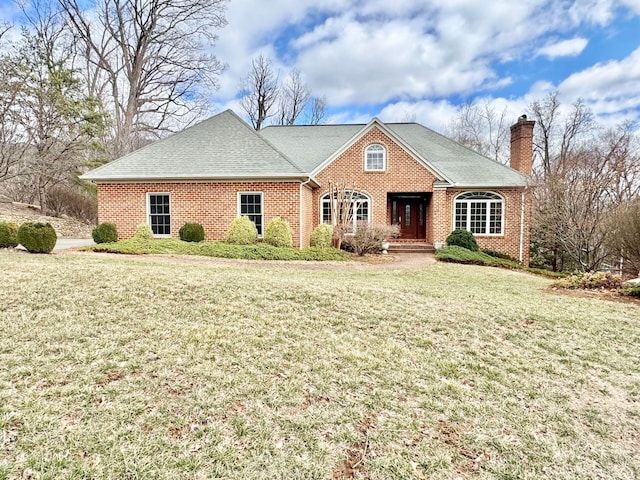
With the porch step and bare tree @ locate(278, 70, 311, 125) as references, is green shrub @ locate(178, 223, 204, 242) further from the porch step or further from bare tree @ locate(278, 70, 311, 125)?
bare tree @ locate(278, 70, 311, 125)

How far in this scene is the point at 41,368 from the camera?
3.67 metres

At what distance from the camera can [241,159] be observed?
1430 cm

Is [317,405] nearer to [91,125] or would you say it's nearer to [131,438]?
[131,438]

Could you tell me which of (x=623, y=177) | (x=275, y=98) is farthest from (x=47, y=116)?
(x=623, y=177)

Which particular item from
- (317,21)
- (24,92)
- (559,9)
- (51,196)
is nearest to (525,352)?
(559,9)

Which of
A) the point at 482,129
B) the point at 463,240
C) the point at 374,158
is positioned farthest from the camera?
the point at 482,129

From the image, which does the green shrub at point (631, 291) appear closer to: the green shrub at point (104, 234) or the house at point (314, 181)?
the house at point (314, 181)

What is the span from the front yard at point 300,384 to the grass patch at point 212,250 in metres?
5.03

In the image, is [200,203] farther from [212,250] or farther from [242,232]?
[212,250]

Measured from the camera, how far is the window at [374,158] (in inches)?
683

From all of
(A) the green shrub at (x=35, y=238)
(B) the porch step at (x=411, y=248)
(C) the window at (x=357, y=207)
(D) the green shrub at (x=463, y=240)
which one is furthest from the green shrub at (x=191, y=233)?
(D) the green shrub at (x=463, y=240)

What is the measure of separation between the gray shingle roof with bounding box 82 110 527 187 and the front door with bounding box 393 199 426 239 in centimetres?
229

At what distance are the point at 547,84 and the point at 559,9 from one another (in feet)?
50.1

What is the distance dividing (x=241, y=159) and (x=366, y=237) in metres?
5.68
